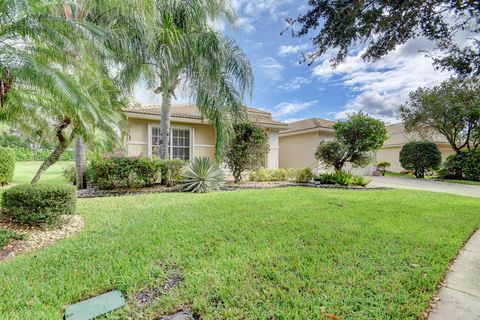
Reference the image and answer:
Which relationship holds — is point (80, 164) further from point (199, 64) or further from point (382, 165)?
point (382, 165)

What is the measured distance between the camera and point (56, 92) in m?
5.10

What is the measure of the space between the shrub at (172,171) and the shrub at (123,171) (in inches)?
6.8

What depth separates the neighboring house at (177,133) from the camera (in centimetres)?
1338

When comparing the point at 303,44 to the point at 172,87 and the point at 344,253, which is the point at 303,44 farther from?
the point at 172,87

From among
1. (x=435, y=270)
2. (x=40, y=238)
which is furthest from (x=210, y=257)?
(x=40, y=238)

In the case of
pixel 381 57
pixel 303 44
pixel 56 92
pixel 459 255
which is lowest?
pixel 459 255

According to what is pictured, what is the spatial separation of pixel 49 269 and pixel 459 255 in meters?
6.32

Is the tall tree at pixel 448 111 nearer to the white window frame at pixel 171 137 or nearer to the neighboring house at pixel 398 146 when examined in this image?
the neighboring house at pixel 398 146

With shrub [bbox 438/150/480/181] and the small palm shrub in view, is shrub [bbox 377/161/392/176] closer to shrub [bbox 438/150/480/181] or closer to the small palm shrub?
shrub [bbox 438/150/480/181]

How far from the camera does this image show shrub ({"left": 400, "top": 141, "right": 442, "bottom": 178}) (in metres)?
18.3

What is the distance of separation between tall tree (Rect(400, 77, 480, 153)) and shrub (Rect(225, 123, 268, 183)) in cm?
1417

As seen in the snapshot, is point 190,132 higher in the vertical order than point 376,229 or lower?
higher

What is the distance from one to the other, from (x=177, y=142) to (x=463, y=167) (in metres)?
19.2

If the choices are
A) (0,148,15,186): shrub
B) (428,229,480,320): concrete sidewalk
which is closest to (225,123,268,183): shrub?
(428,229,480,320): concrete sidewalk
